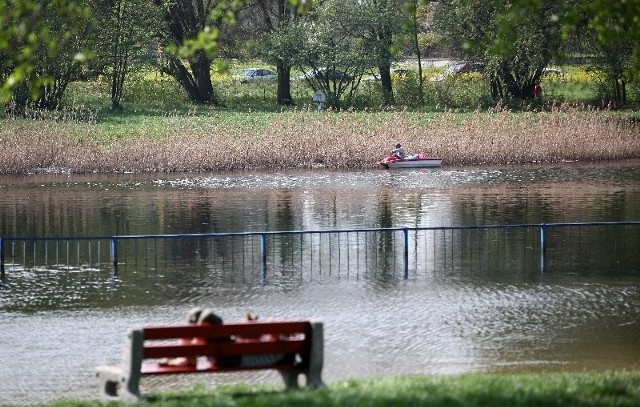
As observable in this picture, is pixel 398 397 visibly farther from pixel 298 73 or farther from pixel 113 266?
pixel 298 73

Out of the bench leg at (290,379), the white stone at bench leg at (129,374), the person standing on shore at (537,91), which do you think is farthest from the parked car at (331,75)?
the white stone at bench leg at (129,374)

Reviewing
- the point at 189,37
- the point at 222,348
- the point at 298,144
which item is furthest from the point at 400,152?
the point at 222,348

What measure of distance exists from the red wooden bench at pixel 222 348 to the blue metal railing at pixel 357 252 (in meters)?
9.71

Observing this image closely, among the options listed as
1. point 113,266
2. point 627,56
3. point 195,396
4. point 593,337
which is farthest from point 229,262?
point 627,56

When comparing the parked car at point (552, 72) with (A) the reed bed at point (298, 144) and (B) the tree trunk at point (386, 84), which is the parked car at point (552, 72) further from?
(A) the reed bed at point (298, 144)

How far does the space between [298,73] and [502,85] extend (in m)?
17.5

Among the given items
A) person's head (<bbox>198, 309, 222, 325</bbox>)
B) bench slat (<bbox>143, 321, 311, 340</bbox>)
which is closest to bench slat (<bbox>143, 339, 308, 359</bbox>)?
bench slat (<bbox>143, 321, 311, 340</bbox>)

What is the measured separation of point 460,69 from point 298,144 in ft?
93.2

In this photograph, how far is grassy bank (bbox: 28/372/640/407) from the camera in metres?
11.1

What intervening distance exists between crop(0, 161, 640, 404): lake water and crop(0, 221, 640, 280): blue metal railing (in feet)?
3.05

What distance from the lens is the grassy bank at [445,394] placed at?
11.1 metres

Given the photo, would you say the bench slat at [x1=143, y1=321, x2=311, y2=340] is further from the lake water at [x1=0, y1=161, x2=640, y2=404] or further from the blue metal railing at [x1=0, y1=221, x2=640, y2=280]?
the blue metal railing at [x1=0, y1=221, x2=640, y2=280]

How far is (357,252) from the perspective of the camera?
26.4m

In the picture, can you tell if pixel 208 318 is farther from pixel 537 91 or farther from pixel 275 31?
pixel 275 31
